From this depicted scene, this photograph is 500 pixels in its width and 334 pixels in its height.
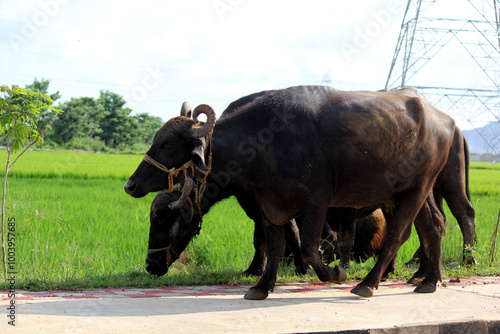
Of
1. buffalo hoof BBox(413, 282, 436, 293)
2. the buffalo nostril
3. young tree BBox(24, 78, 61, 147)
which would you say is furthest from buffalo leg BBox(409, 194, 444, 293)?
young tree BBox(24, 78, 61, 147)

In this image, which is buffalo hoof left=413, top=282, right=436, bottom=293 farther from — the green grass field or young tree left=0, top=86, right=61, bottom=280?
young tree left=0, top=86, right=61, bottom=280

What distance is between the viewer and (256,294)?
190 inches

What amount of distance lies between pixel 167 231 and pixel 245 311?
2.12m

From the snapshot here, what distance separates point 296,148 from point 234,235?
3.51 m

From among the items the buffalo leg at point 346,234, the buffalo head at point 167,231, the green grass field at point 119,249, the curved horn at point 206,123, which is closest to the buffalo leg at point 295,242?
the green grass field at point 119,249

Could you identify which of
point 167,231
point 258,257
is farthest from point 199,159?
point 258,257

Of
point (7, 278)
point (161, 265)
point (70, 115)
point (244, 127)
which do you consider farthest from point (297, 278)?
point (70, 115)

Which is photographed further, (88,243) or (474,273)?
(88,243)

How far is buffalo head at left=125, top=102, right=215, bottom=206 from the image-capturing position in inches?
185

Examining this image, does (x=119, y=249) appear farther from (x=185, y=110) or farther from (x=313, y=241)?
(x=313, y=241)

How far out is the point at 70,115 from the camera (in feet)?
180

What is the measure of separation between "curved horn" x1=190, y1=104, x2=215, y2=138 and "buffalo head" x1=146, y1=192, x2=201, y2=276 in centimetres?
149

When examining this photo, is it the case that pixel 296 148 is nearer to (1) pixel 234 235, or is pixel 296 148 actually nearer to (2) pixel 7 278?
(2) pixel 7 278

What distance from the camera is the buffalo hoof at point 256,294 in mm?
4801
